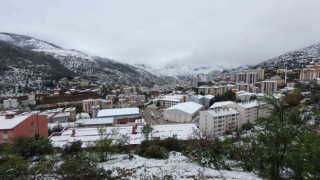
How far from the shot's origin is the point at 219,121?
30.5 m

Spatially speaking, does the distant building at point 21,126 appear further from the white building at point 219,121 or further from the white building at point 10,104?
the white building at point 10,104

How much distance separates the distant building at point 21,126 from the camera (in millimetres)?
19484

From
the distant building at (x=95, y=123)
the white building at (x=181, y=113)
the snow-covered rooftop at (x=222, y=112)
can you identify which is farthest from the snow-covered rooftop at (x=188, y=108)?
the distant building at (x=95, y=123)

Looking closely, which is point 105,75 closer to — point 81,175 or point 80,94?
point 80,94

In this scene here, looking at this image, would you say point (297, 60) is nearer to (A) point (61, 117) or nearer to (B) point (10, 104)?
(A) point (61, 117)

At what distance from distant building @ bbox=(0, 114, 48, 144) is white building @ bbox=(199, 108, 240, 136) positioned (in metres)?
19.3

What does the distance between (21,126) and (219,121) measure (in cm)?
2267

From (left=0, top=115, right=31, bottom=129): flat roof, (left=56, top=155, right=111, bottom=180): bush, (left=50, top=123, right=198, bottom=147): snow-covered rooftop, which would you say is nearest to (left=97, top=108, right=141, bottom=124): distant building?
(left=50, top=123, right=198, bottom=147): snow-covered rooftop

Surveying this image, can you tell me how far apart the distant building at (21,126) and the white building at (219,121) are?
19.3m

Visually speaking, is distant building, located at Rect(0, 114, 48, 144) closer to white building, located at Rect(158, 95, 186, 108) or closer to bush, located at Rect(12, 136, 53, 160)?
bush, located at Rect(12, 136, 53, 160)

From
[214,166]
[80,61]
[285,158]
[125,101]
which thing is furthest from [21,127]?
[80,61]

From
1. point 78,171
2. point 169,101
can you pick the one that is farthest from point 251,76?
point 78,171

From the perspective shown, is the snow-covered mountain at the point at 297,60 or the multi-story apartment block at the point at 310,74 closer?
the multi-story apartment block at the point at 310,74

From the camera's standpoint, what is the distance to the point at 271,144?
782 centimetres
